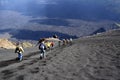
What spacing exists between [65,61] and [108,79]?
26.0 ft

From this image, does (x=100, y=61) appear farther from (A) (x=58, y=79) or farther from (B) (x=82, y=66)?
(A) (x=58, y=79)

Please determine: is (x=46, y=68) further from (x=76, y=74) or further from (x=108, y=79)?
(x=108, y=79)

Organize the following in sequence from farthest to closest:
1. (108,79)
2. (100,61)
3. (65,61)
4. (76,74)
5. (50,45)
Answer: (50,45) < (65,61) < (100,61) < (76,74) < (108,79)

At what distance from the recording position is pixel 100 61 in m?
25.5

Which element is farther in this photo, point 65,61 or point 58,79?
point 65,61

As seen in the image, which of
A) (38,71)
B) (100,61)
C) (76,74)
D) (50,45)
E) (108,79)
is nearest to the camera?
(108,79)

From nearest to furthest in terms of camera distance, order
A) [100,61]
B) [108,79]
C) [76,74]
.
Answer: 1. [108,79]
2. [76,74]
3. [100,61]

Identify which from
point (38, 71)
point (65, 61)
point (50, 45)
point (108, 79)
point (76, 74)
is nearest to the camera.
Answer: point (108, 79)

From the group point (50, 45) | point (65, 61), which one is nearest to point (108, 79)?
point (65, 61)

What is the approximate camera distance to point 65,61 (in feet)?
89.6

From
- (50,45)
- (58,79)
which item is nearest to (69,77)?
(58,79)

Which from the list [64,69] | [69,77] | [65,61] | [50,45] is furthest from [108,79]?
[50,45]

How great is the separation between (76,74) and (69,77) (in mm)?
783

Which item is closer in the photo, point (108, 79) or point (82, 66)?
point (108, 79)
